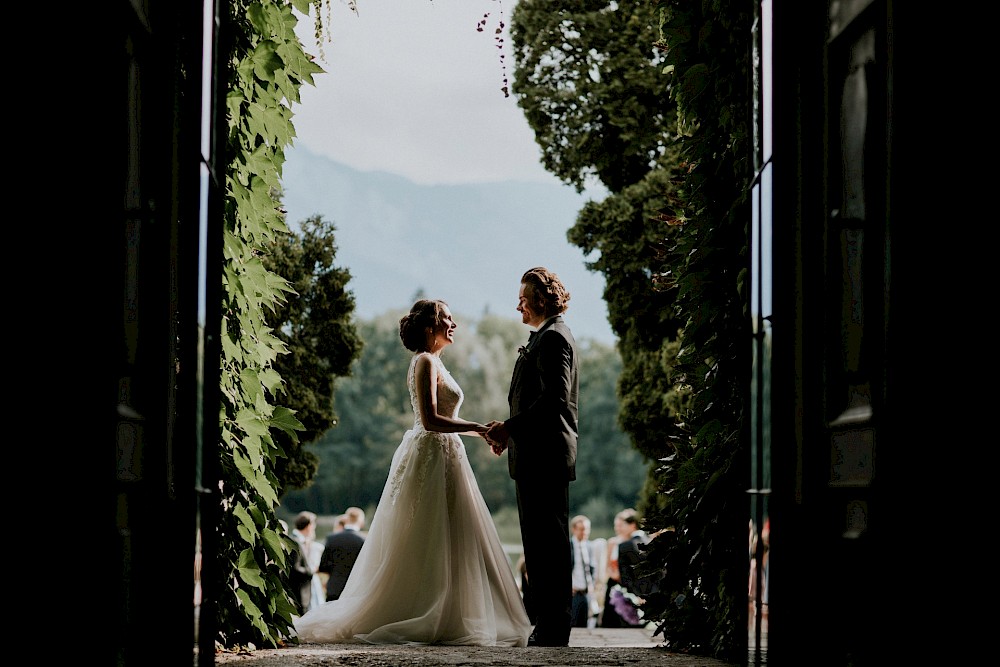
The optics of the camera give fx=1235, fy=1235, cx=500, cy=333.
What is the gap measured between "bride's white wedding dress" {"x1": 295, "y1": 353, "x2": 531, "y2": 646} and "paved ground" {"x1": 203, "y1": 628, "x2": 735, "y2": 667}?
321 mm

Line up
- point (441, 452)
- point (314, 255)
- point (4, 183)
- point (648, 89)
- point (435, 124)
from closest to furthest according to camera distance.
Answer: point (4, 183) → point (441, 452) → point (314, 255) → point (648, 89) → point (435, 124)

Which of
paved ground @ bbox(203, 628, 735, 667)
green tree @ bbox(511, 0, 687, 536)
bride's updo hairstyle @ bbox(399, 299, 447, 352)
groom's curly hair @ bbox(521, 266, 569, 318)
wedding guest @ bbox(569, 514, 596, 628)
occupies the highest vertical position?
green tree @ bbox(511, 0, 687, 536)

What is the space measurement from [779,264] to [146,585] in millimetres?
2098

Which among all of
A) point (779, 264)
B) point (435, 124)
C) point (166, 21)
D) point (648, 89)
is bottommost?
point (779, 264)

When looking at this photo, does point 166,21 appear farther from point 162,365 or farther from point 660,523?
point 660,523

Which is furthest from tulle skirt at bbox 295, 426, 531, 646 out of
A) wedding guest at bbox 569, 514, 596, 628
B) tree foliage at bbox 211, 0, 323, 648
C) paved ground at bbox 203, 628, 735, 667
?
wedding guest at bbox 569, 514, 596, 628

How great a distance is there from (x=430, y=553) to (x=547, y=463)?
0.99 m

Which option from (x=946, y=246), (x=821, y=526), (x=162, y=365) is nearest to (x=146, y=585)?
(x=162, y=365)

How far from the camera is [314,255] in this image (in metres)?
13.4

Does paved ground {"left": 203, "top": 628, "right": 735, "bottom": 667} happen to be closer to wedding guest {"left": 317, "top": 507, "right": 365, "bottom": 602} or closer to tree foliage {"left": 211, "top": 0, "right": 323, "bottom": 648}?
tree foliage {"left": 211, "top": 0, "right": 323, "bottom": 648}

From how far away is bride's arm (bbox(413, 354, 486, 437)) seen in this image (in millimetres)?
6871

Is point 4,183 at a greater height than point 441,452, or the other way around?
point 4,183

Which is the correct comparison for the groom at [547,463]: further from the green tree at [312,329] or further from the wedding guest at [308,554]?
the green tree at [312,329]

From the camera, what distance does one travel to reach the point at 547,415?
20.4 ft
